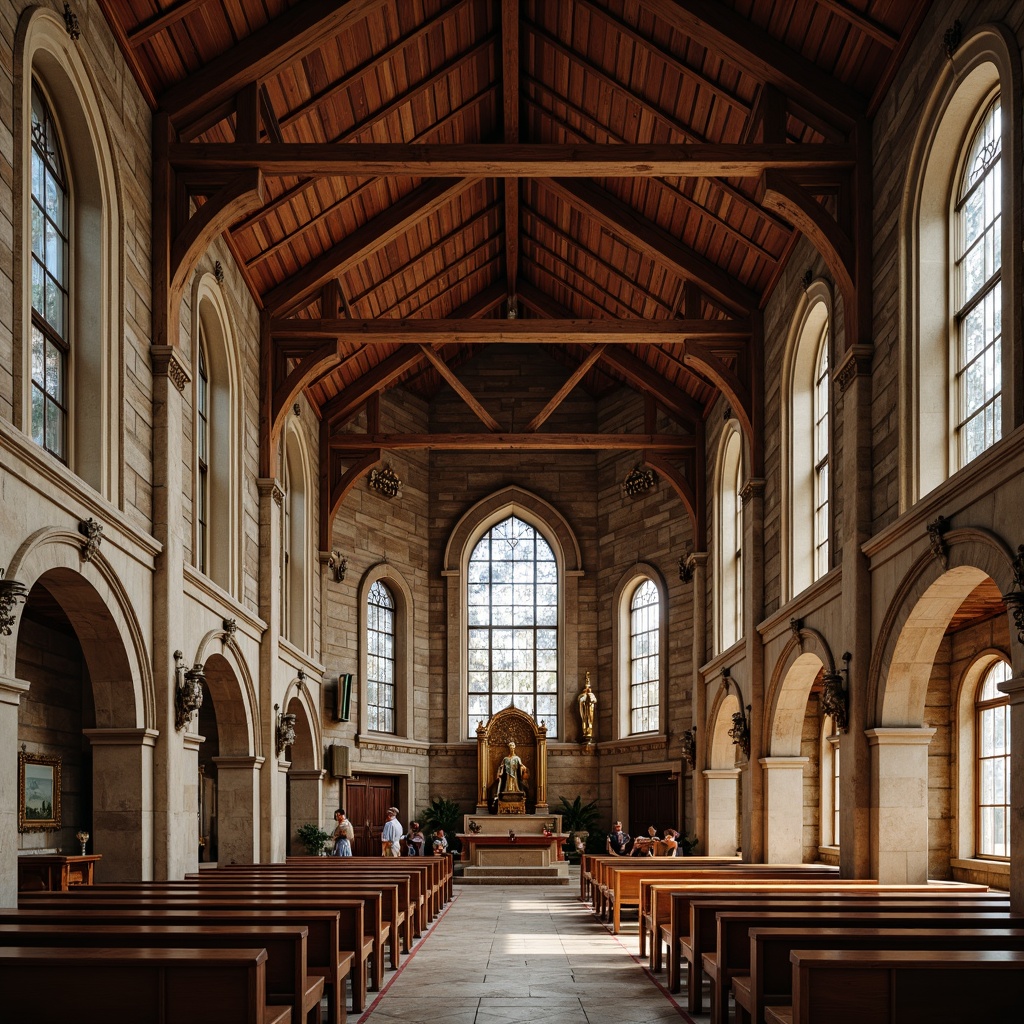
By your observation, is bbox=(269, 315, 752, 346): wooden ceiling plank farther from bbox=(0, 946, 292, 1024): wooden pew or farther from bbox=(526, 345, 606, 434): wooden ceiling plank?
bbox=(0, 946, 292, 1024): wooden pew

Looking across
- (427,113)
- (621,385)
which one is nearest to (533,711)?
(621,385)

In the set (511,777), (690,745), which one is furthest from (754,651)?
(511,777)

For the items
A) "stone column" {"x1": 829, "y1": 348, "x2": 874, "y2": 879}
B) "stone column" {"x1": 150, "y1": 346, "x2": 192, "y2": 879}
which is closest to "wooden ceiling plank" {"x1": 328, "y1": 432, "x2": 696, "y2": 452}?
"stone column" {"x1": 829, "y1": 348, "x2": 874, "y2": 879}

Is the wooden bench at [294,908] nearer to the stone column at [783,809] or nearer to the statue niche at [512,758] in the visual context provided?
the stone column at [783,809]

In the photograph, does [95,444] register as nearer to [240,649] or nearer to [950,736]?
[240,649]

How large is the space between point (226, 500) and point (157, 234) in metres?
3.84

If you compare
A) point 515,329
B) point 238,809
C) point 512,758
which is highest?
point 515,329

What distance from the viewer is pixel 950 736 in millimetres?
16219

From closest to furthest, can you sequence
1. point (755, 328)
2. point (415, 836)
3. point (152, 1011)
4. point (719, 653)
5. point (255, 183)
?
point (152, 1011) → point (255, 183) → point (755, 328) → point (719, 653) → point (415, 836)

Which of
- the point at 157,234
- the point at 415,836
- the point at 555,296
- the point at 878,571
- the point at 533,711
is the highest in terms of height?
the point at 555,296

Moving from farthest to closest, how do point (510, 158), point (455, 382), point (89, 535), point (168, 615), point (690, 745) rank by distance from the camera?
point (690, 745), point (455, 382), point (510, 158), point (168, 615), point (89, 535)

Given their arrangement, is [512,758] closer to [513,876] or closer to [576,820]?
[576,820]

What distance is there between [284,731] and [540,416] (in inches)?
256

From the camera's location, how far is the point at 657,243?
1717 centimetres
